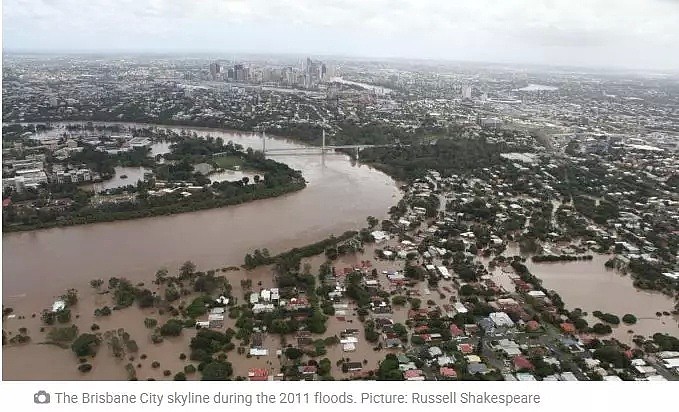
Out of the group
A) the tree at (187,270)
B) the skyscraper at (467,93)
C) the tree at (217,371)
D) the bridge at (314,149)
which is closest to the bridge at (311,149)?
the bridge at (314,149)

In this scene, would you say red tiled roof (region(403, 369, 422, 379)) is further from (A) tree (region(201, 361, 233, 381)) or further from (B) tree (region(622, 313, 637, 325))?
(B) tree (region(622, 313, 637, 325))

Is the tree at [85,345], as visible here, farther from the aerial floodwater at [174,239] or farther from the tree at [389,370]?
the tree at [389,370]

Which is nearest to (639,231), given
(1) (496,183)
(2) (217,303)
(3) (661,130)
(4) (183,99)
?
(1) (496,183)

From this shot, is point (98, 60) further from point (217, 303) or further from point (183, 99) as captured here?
point (217, 303)

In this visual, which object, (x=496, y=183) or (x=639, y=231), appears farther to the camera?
(x=496, y=183)

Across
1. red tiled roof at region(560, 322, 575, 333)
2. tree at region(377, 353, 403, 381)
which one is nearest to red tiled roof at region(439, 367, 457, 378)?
tree at region(377, 353, 403, 381)
